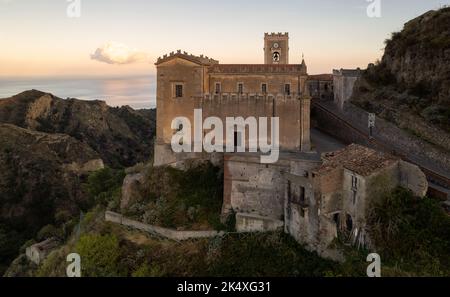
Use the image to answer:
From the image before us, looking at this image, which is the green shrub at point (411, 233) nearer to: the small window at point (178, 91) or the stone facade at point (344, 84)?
the small window at point (178, 91)

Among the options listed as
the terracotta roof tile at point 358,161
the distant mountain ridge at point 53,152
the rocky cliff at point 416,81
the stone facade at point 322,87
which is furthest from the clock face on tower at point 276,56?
the distant mountain ridge at point 53,152

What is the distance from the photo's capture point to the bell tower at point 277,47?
38.4 metres

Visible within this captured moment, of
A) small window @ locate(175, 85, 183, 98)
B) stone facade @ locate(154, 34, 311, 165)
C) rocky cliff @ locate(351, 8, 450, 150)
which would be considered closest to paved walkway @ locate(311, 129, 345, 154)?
stone facade @ locate(154, 34, 311, 165)

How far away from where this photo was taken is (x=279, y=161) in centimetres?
2375

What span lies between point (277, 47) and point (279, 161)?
56.5ft

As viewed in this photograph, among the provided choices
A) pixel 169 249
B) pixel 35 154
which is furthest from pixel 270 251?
pixel 35 154

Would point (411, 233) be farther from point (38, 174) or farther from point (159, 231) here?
point (38, 174)

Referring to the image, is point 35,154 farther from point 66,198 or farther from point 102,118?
A: point 102,118

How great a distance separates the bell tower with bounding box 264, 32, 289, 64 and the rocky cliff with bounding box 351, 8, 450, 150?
6565mm

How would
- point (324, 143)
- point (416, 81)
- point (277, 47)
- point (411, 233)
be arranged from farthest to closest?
point (277, 47) < point (324, 143) < point (416, 81) < point (411, 233)

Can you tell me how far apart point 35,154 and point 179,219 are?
5622 cm

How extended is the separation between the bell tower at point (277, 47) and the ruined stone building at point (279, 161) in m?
9.04

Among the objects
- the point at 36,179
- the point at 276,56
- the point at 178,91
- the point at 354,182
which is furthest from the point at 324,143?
the point at 36,179
